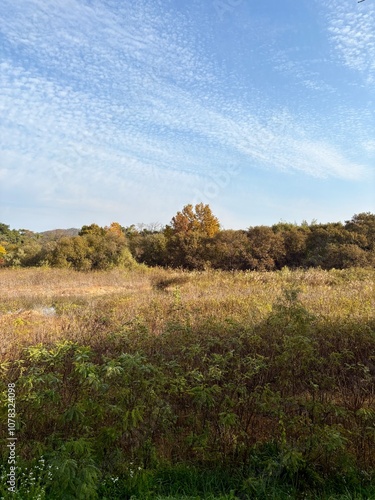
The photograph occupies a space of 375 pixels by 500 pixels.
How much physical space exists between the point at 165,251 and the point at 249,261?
6.44 meters

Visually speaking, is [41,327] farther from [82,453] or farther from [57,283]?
[57,283]

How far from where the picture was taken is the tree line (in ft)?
64.0

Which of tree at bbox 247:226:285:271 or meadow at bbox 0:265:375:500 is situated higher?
tree at bbox 247:226:285:271

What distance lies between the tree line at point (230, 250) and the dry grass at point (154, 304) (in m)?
4.57

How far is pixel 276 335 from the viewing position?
206 inches

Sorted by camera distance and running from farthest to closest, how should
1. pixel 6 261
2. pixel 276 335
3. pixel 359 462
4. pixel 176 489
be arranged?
1. pixel 6 261
2. pixel 276 335
3. pixel 359 462
4. pixel 176 489

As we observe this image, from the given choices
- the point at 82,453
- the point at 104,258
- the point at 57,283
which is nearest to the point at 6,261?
the point at 104,258

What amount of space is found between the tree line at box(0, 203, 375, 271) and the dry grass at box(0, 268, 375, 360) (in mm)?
4572

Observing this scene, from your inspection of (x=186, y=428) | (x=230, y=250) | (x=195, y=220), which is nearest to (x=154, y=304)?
(x=186, y=428)

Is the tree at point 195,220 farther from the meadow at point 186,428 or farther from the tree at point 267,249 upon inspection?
the meadow at point 186,428

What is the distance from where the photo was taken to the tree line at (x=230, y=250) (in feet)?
64.0

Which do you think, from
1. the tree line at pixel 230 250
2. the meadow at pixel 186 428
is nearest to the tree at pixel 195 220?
the tree line at pixel 230 250

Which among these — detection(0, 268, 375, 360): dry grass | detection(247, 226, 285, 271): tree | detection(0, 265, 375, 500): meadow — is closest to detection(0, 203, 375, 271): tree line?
detection(247, 226, 285, 271): tree

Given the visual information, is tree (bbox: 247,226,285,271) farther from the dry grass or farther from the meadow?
the meadow
